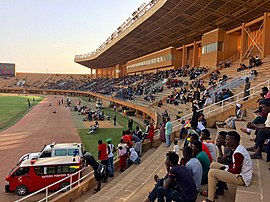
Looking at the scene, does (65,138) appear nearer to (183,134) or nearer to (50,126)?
(50,126)

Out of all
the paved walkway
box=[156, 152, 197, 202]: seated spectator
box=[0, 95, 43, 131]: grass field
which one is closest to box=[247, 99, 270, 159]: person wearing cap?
box=[156, 152, 197, 202]: seated spectator

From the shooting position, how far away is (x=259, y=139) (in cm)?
594

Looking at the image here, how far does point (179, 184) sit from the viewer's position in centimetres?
430

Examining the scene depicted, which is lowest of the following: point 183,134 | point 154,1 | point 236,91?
point 183,134

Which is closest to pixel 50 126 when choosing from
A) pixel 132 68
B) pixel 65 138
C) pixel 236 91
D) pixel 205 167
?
pixel 65 138

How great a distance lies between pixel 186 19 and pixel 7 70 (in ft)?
351

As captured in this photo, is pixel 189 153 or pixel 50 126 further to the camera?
pixel 50 126

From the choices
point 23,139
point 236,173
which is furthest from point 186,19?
point 236,173

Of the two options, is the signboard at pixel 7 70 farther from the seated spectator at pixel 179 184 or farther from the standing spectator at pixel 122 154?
the seated spectator at pixel 179 184

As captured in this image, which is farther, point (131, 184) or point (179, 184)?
point (131, 184)

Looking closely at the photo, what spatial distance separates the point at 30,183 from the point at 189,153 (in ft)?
25.3

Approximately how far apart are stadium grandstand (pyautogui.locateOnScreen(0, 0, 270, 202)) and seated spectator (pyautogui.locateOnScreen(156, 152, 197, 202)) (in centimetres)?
16

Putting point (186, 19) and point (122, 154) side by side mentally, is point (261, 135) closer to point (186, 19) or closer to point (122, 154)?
point (122, 154)

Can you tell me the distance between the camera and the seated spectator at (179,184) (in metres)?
4.21
